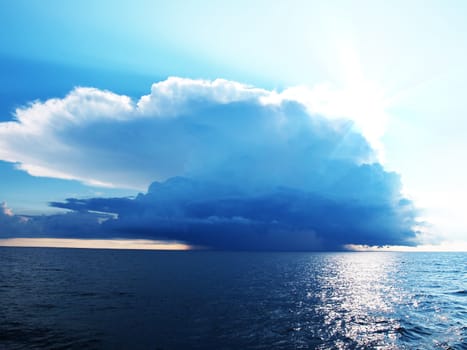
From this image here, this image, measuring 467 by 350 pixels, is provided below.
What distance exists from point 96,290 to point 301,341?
4500 centimetres

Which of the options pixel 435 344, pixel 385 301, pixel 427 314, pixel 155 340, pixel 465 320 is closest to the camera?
pixel 155 340

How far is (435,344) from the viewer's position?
1241 inches

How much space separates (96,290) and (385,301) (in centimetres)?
5373

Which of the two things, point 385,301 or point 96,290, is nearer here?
point 385,301

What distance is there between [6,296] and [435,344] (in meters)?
60.6

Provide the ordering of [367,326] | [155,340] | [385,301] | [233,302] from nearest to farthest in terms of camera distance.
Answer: [155,340]
[367,326]
[233,302]
[385,301]

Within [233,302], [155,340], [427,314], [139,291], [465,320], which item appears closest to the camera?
[155,340]

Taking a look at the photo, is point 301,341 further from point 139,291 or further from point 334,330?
point 139,291

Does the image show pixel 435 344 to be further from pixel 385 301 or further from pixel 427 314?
pixel 385 301

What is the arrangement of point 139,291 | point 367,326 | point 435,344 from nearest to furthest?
point 435,344, point 367,326, point 139,291

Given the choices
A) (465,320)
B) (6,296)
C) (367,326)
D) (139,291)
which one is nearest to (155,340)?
(367,326)

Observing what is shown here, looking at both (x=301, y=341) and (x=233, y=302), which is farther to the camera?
(x=233, y=302)

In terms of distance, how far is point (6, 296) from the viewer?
168 ft

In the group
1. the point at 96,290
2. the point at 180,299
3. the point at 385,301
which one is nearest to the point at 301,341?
the point at 180,299
